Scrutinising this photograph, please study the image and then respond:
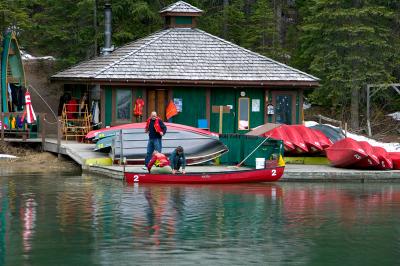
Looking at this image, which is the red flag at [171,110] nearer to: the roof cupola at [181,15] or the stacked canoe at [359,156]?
the roof cupola at [181,15]

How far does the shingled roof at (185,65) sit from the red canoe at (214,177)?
977cm

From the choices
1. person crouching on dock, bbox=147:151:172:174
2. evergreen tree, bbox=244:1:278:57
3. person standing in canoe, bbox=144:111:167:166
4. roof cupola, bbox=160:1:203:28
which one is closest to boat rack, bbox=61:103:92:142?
roof cupola, bbox=160:1:203:28

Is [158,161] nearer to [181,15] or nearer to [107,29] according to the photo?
[181,15]

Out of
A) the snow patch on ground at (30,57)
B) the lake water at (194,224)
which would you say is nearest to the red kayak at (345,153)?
the lake water at (194,224)

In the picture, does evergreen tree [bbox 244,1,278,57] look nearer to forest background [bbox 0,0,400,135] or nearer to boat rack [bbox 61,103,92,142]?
forest background [bbox 0,0,400,135]

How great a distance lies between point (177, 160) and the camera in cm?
2611

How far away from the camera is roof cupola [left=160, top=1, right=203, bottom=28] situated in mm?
38875

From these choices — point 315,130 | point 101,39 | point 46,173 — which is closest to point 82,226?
point 46,173

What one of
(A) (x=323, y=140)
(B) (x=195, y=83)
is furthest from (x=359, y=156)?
(B) (x=195, y=83)

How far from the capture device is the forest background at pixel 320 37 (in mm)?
44250

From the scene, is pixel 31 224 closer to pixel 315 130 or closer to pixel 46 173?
pixel 46 173

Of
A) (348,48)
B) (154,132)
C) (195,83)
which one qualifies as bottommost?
(154,132)

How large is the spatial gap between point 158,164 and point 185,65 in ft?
36.2

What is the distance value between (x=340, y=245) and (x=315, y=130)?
52.9 ft
